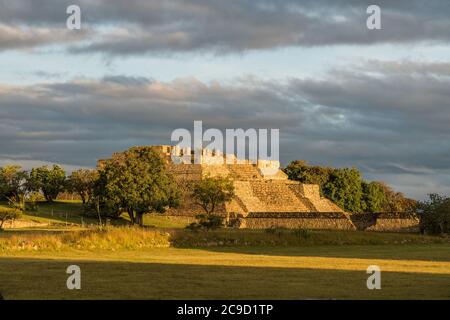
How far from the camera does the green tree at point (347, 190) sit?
13212 centimetres

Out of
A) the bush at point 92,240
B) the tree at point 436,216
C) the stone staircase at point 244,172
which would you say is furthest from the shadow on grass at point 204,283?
the stone staircase at point 244,172

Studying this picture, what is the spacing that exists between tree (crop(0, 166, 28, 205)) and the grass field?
54273 mm

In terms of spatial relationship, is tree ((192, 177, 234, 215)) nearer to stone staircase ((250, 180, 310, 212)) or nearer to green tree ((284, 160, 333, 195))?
stone staircase ((250, 180, 310, 212))

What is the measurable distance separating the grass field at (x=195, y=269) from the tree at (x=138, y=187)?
33.5 m

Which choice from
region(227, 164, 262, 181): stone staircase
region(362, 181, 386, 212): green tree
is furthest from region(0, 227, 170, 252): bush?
region(362, 181, 386, 212): green tree

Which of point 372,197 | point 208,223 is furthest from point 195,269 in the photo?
point 372,197

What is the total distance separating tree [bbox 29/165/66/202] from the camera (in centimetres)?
11119

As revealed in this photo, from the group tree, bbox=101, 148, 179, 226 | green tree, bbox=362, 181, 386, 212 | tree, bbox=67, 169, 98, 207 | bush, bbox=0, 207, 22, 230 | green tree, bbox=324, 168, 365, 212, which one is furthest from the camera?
green tree, bbox=362, 181, 386, 212

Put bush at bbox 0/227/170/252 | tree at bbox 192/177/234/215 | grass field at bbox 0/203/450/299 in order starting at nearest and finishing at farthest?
grass field at bbox 0/203/450/299, bush at bbox 0/227/170/252, tree at bbox 192/177/234/215

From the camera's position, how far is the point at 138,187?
90938 millimetres

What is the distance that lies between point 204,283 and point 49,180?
89.7 meters
